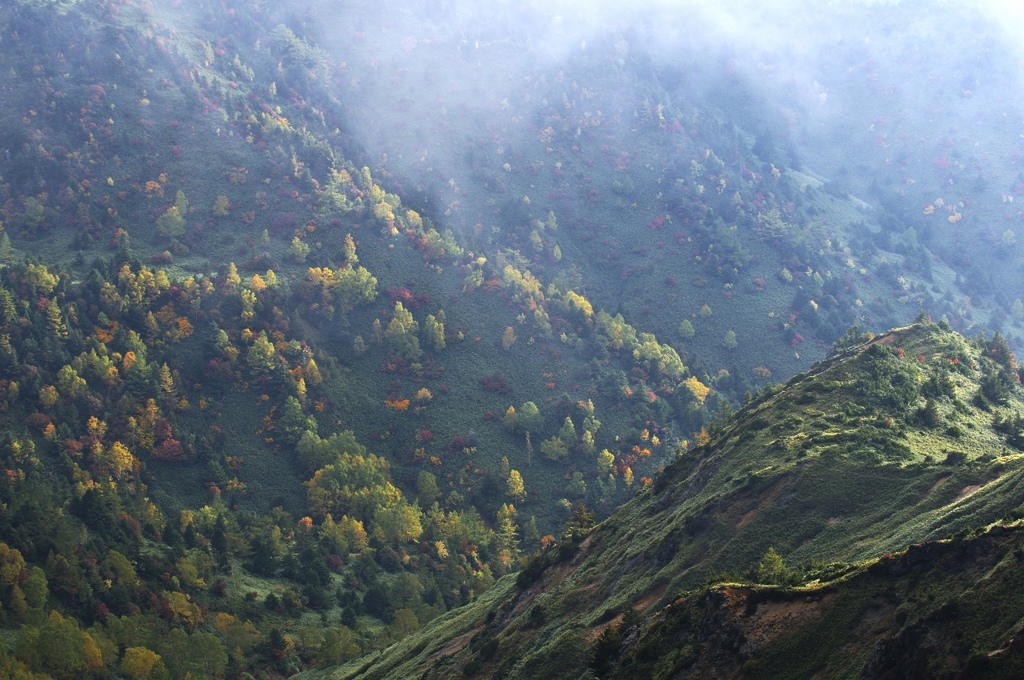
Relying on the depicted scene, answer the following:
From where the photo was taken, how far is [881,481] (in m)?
89.8

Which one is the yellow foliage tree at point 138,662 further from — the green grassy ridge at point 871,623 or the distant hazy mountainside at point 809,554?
the green grassy ridge at point 871,623

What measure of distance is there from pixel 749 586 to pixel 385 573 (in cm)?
14036

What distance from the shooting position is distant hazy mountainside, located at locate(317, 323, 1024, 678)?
179ft

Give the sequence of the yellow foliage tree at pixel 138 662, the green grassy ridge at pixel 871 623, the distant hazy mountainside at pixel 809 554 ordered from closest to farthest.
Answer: the green grassy ridge at pixel 871 623 < the distant hazy mountainside at pixel 809 554 < the yellow foliage tree at pixel 138 662

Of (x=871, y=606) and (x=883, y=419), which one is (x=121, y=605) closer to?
(x=883, y=419)

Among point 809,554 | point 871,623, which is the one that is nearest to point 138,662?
point 809,554

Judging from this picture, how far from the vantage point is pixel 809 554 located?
268 ft

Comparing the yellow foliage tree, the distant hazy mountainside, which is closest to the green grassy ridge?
the distant hazy mountainside

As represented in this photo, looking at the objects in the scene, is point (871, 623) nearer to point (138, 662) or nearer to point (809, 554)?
point (809, 554)

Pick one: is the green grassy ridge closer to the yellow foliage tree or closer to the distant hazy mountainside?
the distant hazy mountainside

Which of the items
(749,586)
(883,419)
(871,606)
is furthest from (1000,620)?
(883,419)

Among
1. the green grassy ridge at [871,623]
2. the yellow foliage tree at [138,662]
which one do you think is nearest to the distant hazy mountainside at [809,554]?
the green grassy ridge at [871,623]

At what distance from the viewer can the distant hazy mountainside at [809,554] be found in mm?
54656

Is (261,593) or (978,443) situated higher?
(261,593)
